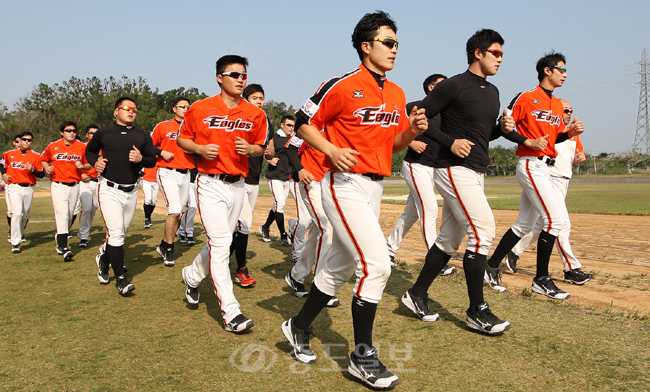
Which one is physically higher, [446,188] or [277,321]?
[446,188]

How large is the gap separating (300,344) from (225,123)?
8.01ft

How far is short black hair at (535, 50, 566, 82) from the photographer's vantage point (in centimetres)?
602

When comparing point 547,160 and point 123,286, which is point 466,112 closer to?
point 547,160

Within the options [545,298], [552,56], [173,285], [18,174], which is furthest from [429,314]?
[18,174]

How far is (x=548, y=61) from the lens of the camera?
6.04 meters

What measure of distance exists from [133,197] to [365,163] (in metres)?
4.09

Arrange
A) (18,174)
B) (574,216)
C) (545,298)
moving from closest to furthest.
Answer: (545,298)
(18,174)
(574,216)

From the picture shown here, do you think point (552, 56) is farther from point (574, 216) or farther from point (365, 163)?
point (574, 216)

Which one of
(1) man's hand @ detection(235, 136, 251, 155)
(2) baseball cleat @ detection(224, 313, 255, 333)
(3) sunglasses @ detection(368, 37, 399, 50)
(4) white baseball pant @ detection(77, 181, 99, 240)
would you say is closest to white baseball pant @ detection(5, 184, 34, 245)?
(4) white baseball pant @ detection(77, 181, 99, 240)

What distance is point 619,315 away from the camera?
14.8 ft

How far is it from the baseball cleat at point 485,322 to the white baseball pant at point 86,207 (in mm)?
8226

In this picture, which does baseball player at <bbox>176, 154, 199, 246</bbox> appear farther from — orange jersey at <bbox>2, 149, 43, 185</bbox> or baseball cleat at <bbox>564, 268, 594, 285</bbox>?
baseball cleat at <bbox>564, 268, 594, 285</bbox>

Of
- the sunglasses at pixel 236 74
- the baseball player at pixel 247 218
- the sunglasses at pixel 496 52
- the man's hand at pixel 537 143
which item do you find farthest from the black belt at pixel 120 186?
the man's hand at pixel 537 143

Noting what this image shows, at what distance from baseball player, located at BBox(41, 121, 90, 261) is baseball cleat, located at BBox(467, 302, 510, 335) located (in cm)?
772
